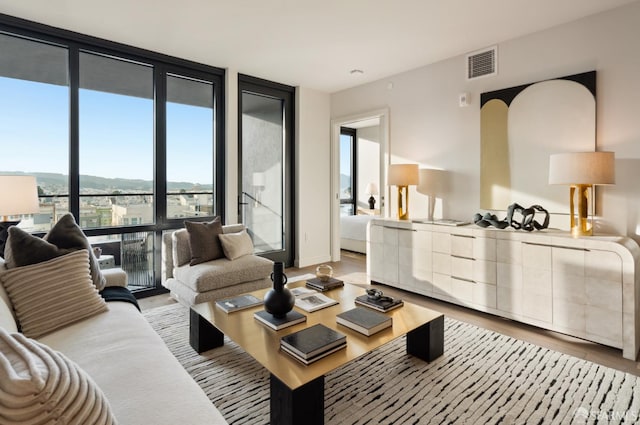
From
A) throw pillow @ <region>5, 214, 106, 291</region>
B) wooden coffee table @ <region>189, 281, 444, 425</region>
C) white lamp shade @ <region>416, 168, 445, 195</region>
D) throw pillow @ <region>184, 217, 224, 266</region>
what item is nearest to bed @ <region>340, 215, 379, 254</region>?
white lamp shade @ <region>416, 168, 445, 195</region>

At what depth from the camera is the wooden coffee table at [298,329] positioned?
1.49m

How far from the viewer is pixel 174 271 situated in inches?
136

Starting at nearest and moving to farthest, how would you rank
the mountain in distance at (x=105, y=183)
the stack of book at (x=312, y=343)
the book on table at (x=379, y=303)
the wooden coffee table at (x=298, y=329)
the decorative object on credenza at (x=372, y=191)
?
the wooden coffee table at (x=298, y=329) → the stack of book at (x=312, y=343) → the book on table at (x=379, y=303) → the mountain in distance at (x=105, y=183) → the decorative object on credenza at (x=372, y=191)

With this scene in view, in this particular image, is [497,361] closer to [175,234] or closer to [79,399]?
[79,399]

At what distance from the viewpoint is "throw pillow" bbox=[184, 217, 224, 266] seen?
3389 mm

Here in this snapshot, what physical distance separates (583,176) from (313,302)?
226 cm

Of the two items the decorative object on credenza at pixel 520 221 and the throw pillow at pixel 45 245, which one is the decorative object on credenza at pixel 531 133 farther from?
the throw pillow at pixel 45 245

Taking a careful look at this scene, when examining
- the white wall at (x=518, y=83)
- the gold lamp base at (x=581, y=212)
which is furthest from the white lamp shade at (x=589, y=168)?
the white wall at (x=518, y=83)

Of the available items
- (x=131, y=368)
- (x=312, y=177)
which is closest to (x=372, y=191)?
(x=312, y=177)

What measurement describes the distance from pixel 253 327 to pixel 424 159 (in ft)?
10.1

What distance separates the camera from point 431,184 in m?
4.16

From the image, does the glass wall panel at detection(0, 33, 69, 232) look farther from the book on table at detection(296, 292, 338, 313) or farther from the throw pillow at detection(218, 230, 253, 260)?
the book on table at detection(296, 292, 338, 313)

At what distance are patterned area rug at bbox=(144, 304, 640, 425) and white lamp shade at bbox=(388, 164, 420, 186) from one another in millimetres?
1891

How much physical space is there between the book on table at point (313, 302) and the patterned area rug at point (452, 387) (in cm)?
42
